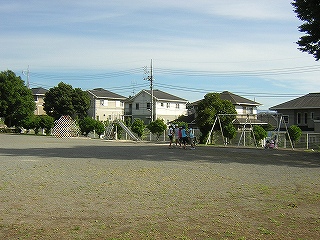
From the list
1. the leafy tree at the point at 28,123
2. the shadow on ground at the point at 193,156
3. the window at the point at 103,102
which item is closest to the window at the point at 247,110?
the window at the point at 103,102

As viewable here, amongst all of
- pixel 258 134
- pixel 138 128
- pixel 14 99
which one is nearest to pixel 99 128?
pixel 138 128

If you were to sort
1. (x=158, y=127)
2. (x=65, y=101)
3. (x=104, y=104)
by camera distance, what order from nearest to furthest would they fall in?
(x=158, y=127)
(x=65, y=101)
(x=104, y=104)

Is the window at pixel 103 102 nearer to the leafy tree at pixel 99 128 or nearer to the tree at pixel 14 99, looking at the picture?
the tree at pixel 14 99

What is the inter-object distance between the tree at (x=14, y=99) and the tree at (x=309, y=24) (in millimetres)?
40633

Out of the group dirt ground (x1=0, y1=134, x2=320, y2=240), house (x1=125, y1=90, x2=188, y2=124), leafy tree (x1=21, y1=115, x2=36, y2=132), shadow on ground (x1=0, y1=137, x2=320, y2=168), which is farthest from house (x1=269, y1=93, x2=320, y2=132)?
dirt ground (x1=0, y1=134, x2=320, y2=240)

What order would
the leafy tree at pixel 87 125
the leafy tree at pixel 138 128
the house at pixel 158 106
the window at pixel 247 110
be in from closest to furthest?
the leafy tree at pixel 138 128, the leafy tree at pixel 87 125, the window at pixel 247 110, the house at pixel 158 106

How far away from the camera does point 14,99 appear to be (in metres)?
52.3

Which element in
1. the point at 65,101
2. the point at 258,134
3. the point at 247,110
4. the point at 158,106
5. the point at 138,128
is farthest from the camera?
the point at 158,106

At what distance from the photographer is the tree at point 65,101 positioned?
198ft

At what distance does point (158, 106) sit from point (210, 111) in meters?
29.0

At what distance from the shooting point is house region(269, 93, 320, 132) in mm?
44834

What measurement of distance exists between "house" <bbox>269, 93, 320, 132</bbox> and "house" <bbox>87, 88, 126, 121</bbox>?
31.0m

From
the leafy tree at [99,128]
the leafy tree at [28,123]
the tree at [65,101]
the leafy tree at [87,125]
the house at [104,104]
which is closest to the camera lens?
the leafy tree at [99,128]

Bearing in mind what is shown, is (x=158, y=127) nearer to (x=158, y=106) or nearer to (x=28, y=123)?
(x=28, y=123)
